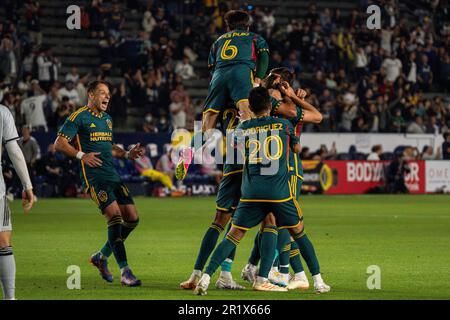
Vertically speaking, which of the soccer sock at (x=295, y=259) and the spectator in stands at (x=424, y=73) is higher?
the spectator in stands at (x=424, y=73)

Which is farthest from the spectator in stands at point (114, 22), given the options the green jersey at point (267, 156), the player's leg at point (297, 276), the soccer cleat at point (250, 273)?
the green jersey at point (267, 156)

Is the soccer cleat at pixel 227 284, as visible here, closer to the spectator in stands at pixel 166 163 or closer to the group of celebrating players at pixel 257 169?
the group of celebrating players at pixel 257 169

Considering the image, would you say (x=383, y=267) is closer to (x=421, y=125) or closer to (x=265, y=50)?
(x=265, y=50)

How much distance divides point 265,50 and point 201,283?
3160 millimetres

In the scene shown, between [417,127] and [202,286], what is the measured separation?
26734 mm

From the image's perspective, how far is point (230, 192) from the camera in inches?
474

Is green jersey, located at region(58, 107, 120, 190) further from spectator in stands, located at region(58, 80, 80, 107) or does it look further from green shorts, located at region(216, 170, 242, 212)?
spectator in stands, located at region(58, 80, 80, 107)

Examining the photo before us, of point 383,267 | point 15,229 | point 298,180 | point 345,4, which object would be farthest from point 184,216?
point 345,4

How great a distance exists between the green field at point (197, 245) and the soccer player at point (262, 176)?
673 mm

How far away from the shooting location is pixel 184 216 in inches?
948

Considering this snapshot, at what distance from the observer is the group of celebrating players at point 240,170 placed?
11008 mm

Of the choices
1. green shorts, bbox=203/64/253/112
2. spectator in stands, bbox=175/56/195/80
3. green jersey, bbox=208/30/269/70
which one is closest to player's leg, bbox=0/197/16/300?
green shorts, bbox=203/64/253/112

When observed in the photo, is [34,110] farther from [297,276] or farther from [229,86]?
[297,276]

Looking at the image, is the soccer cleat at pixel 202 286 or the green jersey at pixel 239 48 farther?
the green jersey at pixel 239 48
